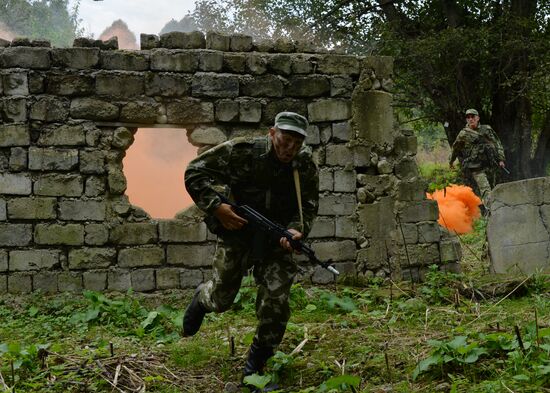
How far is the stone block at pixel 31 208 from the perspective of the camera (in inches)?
275

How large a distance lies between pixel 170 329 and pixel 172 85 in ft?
8.54

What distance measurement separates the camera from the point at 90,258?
7043 mm

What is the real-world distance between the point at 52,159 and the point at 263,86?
7.64ft

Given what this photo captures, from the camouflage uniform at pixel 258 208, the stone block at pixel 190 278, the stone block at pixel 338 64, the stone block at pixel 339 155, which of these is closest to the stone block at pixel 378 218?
the stone block at pixel 339 155

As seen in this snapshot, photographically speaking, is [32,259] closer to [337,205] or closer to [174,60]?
[174,60]

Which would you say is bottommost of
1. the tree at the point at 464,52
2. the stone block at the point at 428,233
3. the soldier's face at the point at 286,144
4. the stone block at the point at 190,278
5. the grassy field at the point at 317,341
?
the grassy field at the point at 317,341

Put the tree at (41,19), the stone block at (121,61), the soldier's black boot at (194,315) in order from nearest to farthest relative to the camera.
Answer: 1. the soldier's black boot at (194,315)
2. the stone block at (121,61)
3. the tree at (41,19)

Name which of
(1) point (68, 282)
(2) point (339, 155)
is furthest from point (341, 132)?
(1) point (68, 282)

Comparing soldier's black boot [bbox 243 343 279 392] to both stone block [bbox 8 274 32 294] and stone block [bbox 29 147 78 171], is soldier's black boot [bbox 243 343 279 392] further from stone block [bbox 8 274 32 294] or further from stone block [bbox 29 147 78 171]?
stone block [bbox 29 147 78 171]

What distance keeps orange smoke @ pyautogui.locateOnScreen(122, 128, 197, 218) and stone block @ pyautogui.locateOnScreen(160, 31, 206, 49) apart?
5256mm

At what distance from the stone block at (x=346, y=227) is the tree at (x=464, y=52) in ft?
26.7

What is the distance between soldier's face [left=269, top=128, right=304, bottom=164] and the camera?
171 inches

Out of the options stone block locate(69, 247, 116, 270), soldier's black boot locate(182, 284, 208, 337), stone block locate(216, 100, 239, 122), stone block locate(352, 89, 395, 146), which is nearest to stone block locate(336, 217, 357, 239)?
stone block locate(352, 89, 395, 146)

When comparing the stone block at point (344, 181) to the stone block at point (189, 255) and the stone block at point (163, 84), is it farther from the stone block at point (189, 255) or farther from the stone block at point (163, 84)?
the stone block at point (163, 84)
